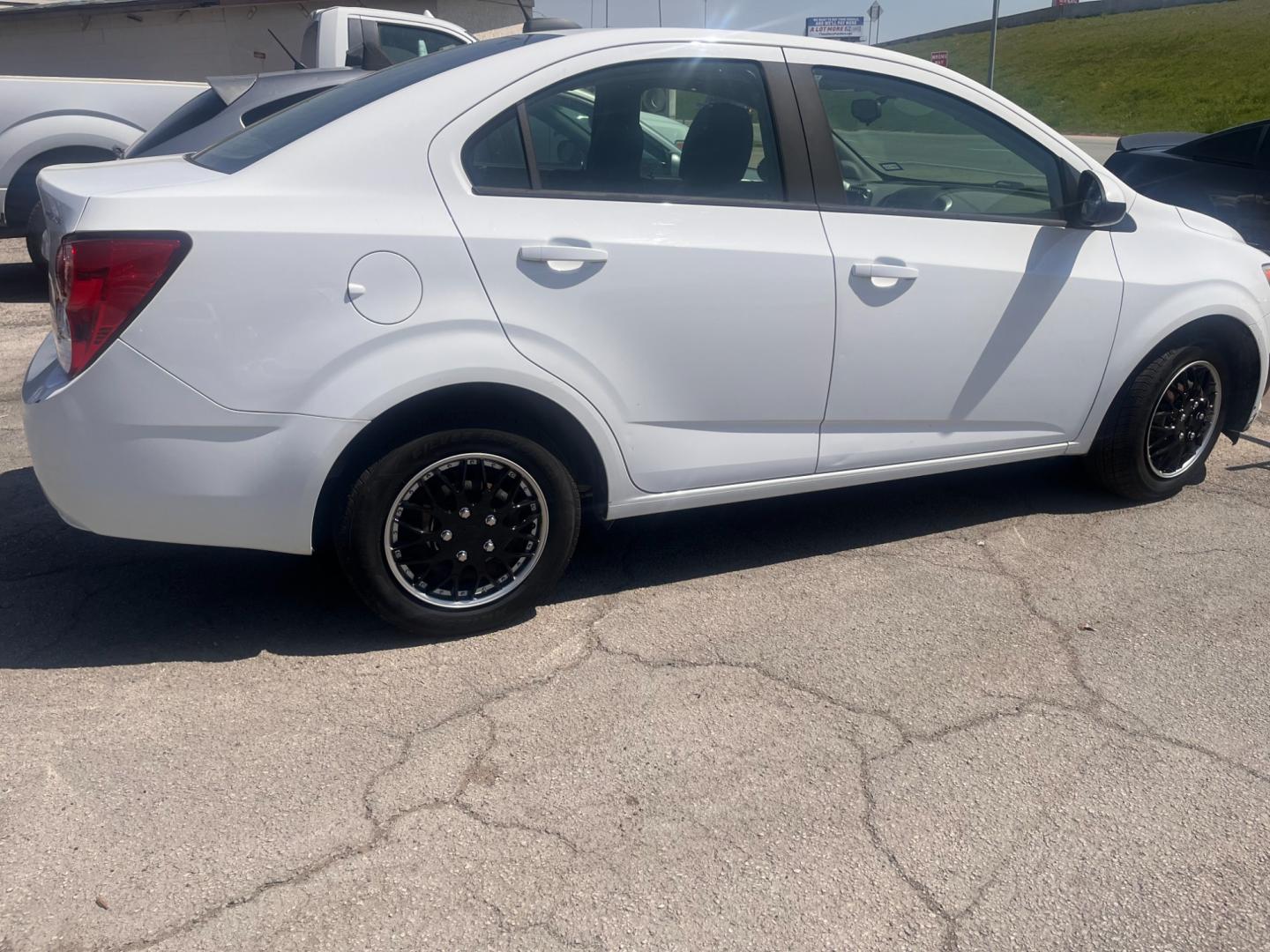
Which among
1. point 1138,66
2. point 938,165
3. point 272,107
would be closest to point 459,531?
point 938,165

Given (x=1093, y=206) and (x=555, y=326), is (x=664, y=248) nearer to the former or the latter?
(x=555, y=326)

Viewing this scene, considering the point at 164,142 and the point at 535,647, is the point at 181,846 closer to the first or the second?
the point at 535,647

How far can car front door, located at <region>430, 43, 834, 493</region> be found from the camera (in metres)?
3.37

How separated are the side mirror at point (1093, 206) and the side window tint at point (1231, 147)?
22.2 feet

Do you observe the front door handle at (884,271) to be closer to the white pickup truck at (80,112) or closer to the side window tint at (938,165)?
the side window tint at (938,165)

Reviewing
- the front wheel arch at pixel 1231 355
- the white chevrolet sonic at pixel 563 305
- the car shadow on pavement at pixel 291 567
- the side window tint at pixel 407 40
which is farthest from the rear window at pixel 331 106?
the side window tint at pixel 407 40

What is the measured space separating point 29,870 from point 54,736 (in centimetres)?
56

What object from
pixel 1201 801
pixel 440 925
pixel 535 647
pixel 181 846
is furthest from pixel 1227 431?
pixel 181 846

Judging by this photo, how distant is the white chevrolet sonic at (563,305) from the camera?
10.1 ft

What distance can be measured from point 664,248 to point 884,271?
82 cm

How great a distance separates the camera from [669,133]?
392 cm

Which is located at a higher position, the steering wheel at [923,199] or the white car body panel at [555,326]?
the steering wheel at [923,199]

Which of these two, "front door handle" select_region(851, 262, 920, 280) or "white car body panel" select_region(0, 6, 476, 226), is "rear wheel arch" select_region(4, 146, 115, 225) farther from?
"front door handle" select_region(851, 262, 920, 280)

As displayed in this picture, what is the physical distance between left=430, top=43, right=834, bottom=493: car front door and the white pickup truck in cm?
527
